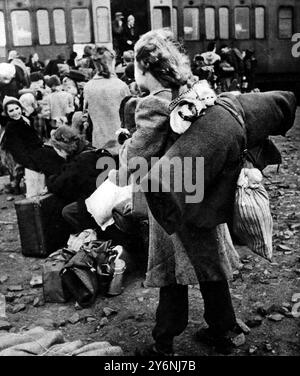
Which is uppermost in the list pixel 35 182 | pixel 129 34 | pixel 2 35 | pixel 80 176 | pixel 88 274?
pixel 2 35

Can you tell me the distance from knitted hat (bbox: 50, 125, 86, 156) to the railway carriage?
1325cm

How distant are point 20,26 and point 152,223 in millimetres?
15781

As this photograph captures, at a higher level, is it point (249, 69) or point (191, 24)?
point (191, 24)

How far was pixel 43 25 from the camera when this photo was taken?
1766 centimetres

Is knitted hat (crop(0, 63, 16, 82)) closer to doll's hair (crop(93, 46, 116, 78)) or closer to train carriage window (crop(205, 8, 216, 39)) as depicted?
doll's hair (crop(93, 46, 116, 78))

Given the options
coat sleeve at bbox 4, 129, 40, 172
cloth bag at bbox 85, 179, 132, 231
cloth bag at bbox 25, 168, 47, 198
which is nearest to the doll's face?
coat sleeve at bbox 4, 129, 40, 172

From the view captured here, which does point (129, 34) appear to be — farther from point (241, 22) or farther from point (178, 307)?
point (178, 307)

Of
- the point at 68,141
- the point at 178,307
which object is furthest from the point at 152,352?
the point at 68,141

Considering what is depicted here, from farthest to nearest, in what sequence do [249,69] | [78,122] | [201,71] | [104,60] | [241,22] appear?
1. [241,22]
2. [249,69]
3. [201,71]
4. [78,122]
5. [104,60]

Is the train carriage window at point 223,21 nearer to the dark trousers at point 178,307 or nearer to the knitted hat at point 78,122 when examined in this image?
the knitted hat at point 78,122

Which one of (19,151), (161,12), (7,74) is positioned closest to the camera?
(19,151)
